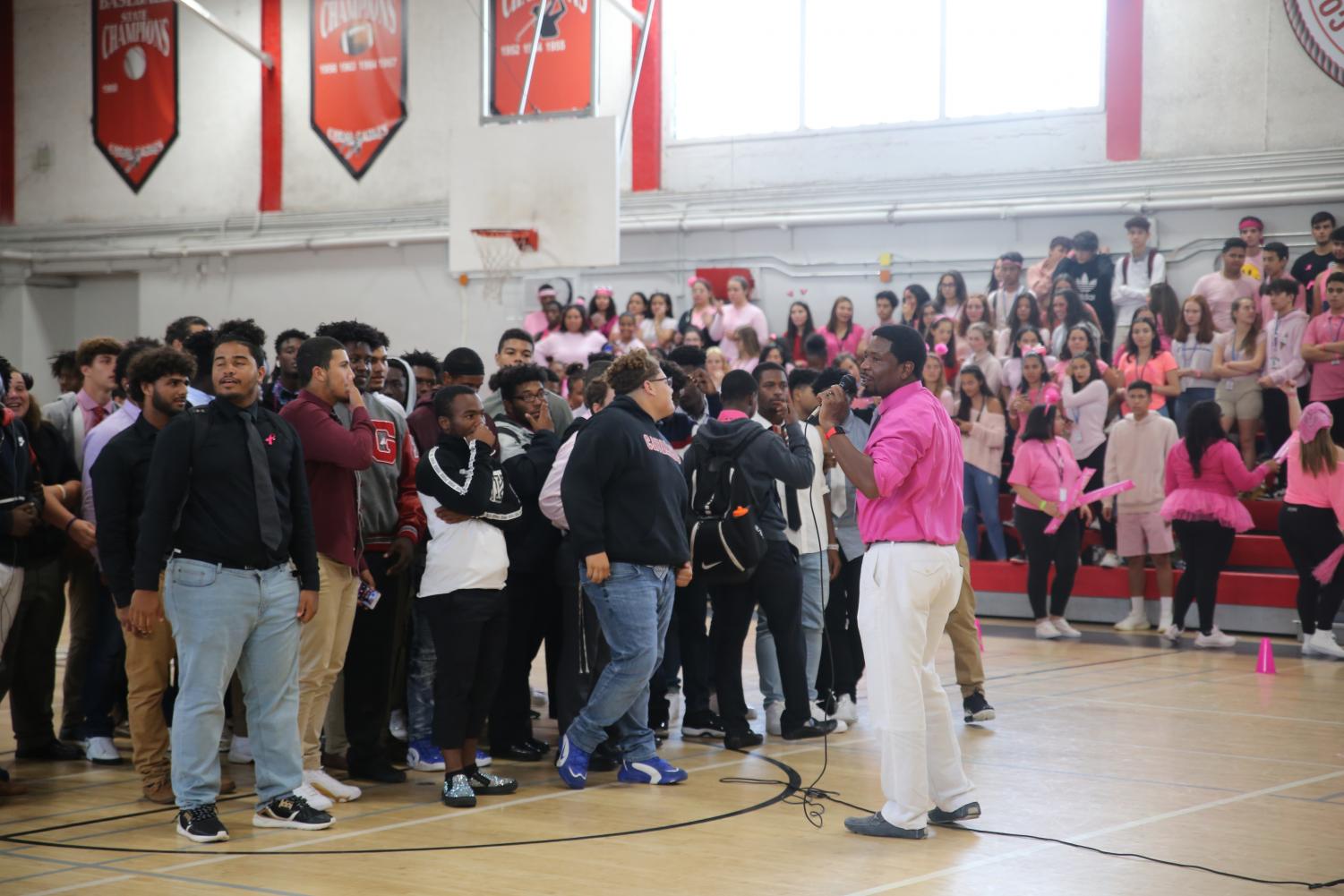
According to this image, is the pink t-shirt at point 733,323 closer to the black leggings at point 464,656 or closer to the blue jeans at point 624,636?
the blue jeans at point 624,636

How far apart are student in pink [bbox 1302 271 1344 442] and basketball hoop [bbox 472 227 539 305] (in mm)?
6714

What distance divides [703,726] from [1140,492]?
232 inches

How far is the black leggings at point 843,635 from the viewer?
25.8 feet

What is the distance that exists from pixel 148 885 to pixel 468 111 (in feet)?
52.0

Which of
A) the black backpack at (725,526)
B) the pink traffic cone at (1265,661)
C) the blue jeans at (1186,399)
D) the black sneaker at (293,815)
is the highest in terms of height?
the blue jeans at (1186,399)

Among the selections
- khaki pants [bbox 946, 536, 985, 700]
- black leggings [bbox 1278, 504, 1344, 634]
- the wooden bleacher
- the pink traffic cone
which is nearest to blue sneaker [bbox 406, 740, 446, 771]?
khaki pants [bbox 946, 536, 985, 700]

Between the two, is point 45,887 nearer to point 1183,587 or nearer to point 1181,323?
point 1183,587

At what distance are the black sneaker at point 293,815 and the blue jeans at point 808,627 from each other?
266cm

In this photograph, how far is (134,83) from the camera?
2183 cm

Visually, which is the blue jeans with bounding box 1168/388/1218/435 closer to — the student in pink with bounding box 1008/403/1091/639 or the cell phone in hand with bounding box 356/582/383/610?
the student in pink with bounding box 1008/403/1091/639

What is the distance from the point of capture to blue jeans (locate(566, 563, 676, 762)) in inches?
237

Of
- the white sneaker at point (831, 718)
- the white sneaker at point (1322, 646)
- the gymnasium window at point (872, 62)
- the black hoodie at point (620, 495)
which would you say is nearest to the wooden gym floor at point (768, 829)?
the white sneaker at point (831, 718)

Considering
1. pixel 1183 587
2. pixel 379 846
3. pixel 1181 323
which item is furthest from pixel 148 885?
pixel 1181 323

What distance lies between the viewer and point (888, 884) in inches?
186
